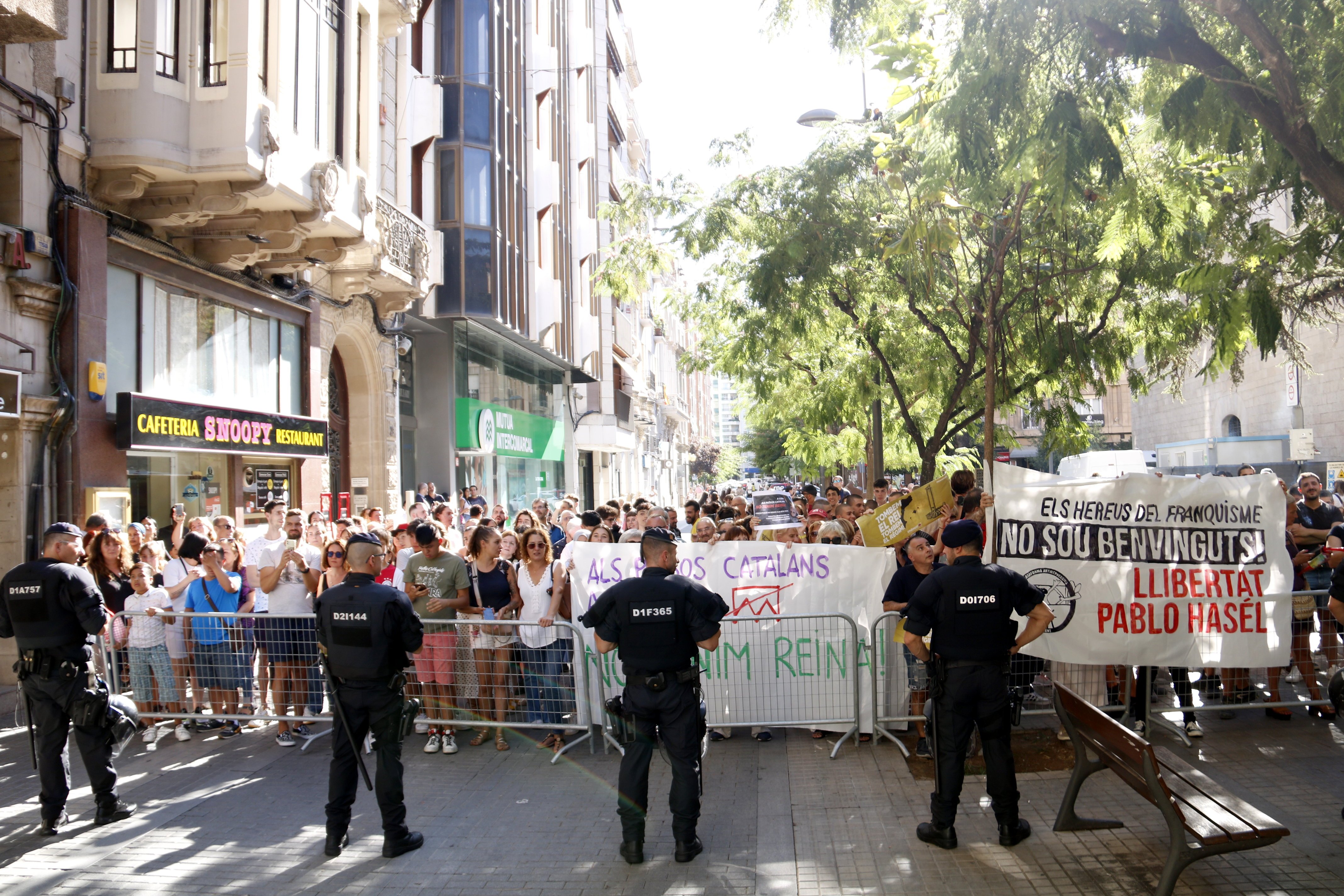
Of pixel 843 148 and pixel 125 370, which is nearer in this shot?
pixel 125 370

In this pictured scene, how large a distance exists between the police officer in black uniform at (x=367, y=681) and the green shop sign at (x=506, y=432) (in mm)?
17453

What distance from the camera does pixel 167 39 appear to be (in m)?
11.2

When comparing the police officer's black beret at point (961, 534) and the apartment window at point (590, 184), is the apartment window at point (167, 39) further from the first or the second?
the apartment window at point (590, 184)

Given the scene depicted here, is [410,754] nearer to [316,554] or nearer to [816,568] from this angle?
[316,554]

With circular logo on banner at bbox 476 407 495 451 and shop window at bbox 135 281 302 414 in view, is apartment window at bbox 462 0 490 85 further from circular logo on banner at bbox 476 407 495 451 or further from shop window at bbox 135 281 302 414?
shop window at bbox 135 281 302 414

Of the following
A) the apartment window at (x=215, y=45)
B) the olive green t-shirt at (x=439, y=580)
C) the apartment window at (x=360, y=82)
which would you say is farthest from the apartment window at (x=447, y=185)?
the olive green t-shirt at (x=439, y=580)

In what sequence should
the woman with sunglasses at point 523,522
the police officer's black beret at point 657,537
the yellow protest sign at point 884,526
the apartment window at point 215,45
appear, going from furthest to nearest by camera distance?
the apartment window at point 215,45, the woman with sunglasses at point 523,522, the yellow protest sign at point 884,526, the police officer's black beret at point 657,537

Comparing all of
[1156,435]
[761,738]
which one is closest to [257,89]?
[761,738]

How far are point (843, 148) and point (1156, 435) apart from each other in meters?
54.0

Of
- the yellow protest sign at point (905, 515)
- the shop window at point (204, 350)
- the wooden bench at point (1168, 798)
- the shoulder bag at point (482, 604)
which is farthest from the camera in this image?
the shop window at point (204, 350)

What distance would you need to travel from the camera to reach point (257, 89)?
11.4m

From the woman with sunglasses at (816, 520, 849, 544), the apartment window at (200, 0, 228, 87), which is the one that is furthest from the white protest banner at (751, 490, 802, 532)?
the apartment window at (200, 0, 228, 87)

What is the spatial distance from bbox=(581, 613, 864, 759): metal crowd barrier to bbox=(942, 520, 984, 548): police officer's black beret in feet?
6.90

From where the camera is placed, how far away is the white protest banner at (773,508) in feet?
86.9
